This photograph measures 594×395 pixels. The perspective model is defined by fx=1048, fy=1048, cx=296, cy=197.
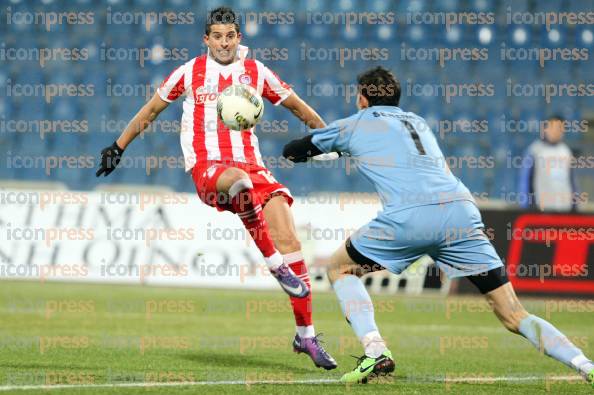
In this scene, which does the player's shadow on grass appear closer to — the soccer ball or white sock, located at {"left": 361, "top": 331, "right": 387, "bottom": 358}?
white sock, located at {"left": 361, "top": 331, "right": 387, "bottom": 358}

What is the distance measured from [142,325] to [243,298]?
3.24 m

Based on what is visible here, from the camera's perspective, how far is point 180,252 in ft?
45.3

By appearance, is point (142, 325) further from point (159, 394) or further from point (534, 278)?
point (534, 278)

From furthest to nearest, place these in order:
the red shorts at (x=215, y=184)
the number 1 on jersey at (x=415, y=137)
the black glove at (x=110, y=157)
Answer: the black glove at (x=110, y=157) → the red shorts at (x=215, y=184) → the number 1 on jersey at (x=415, y=137)

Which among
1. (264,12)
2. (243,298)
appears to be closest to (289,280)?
(243,298)

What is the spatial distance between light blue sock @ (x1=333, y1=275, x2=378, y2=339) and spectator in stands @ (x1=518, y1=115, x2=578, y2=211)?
7.73 m

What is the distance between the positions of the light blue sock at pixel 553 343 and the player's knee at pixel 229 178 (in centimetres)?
221

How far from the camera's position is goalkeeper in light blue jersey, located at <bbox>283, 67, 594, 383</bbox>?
5637mm

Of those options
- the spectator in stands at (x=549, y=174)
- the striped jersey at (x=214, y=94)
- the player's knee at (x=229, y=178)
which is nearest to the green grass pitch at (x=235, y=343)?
the player's knee at (x=229, y=178)

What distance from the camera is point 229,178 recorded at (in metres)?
6.92

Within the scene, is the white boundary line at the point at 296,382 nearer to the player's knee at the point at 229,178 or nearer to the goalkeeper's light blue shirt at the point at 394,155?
the goalkeeper's light blue shirt at the point at 394,155

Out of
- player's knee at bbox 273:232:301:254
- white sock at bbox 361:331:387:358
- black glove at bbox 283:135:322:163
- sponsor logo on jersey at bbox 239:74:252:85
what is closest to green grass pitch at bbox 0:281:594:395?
white sock at bbox 361:331:387:358

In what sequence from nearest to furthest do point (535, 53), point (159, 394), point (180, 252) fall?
1. point (159, 394)
2. point (180, 252)
3. point (535, 53)

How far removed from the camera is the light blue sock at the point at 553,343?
17.8 ft
